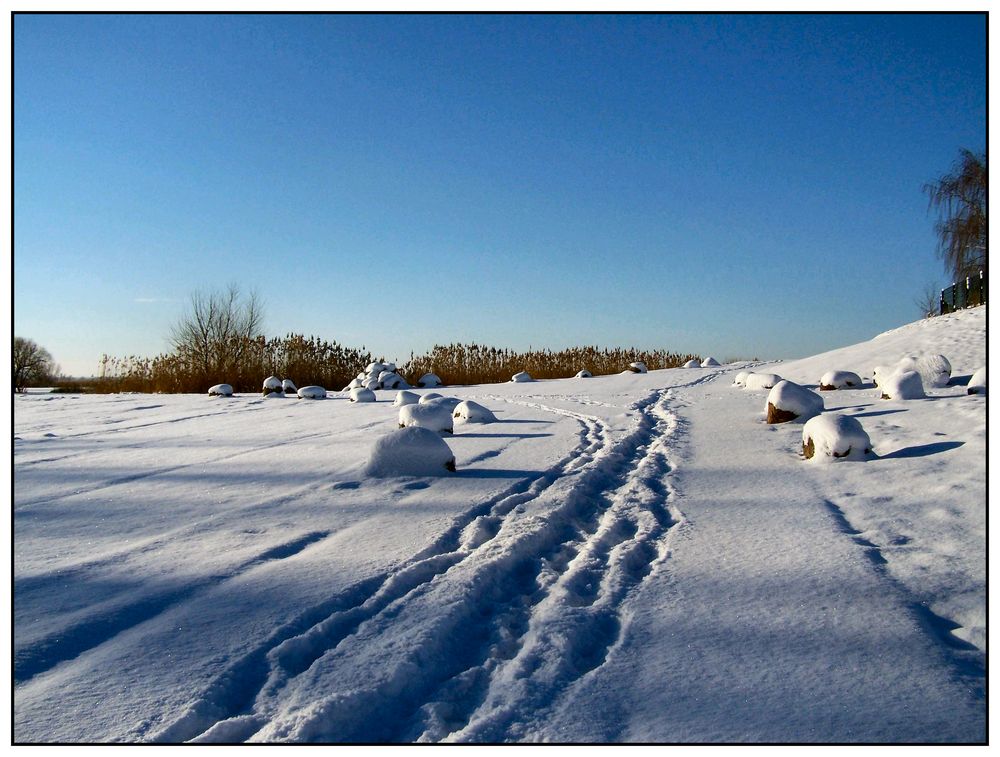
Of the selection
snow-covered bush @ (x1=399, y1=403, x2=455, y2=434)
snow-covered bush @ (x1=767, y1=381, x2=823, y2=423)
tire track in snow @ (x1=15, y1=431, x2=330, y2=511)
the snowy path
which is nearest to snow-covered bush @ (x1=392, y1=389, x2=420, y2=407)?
snow-covered bush @ (x1=399, y1=403, x2=455, y2=434)

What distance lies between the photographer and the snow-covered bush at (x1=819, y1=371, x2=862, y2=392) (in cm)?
827

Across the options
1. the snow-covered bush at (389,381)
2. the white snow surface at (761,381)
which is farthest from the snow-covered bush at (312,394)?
the white snow surface at (761,381)

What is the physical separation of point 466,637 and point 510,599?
32cm

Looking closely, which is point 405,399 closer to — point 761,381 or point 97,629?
point 761,381

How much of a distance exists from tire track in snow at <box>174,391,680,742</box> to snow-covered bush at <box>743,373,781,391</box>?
22.3 feet

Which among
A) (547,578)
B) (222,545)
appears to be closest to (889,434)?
(547,578)

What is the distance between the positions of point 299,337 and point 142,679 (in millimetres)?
14163

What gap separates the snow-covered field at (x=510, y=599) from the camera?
1470 millimetres

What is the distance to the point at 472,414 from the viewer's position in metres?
6.97

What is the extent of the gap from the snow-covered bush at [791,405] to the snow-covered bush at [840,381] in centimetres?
266

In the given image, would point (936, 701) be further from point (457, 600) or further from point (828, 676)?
point (457, 600)

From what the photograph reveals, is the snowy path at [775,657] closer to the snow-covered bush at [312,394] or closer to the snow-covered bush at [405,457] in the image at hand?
the snow-covered bush at [405,457]

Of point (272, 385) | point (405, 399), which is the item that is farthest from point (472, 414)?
point (272, 385)

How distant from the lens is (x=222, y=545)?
268cm
